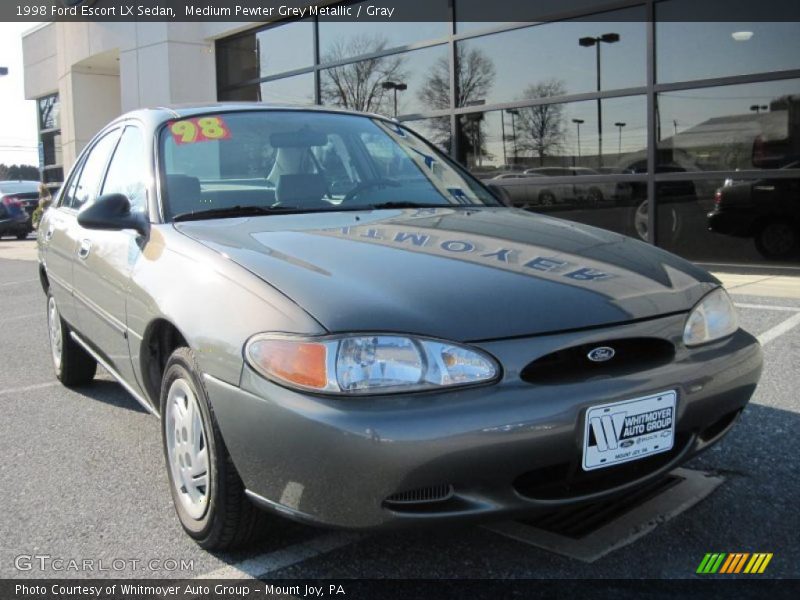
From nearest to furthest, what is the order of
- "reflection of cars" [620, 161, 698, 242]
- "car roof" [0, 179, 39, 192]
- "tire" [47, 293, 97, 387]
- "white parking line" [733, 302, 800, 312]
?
"tire" [47, 293, 97, 387] < "white parking line" [733, 302, 800, 312] < "reflection of cars" [620, 161, 698, 242] < "car roof" [0, 179, 39, 192]

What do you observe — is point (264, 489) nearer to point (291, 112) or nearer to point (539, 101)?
point (291, 112)

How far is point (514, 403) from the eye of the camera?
2.05 m

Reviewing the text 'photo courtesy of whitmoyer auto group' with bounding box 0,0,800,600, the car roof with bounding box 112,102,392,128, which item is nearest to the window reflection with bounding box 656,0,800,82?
the text 'photo courtesy of whitmoyer auto group' with bounding box 0,0,800,600

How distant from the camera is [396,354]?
81.6 inches

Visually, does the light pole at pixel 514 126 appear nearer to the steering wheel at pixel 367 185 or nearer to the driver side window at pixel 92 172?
the driver side window at pixel 92 172

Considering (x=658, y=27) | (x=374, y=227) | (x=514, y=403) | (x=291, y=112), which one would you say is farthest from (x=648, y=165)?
(x=514, y=403)

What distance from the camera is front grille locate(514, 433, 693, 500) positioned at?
7.06 feet

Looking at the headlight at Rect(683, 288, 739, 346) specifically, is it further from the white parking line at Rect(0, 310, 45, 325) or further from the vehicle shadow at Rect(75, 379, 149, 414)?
the white parking line at Rect(0, 310, 45, 325)

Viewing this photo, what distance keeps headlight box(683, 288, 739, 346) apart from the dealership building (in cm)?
622

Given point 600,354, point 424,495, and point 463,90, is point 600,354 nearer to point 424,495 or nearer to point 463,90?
point 424,495

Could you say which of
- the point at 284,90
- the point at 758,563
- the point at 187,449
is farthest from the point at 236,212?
the point at 284,90

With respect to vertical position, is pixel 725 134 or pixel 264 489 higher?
pixel 725 134

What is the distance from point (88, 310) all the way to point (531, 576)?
2.35 metres

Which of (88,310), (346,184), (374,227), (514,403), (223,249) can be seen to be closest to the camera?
(514,403)
